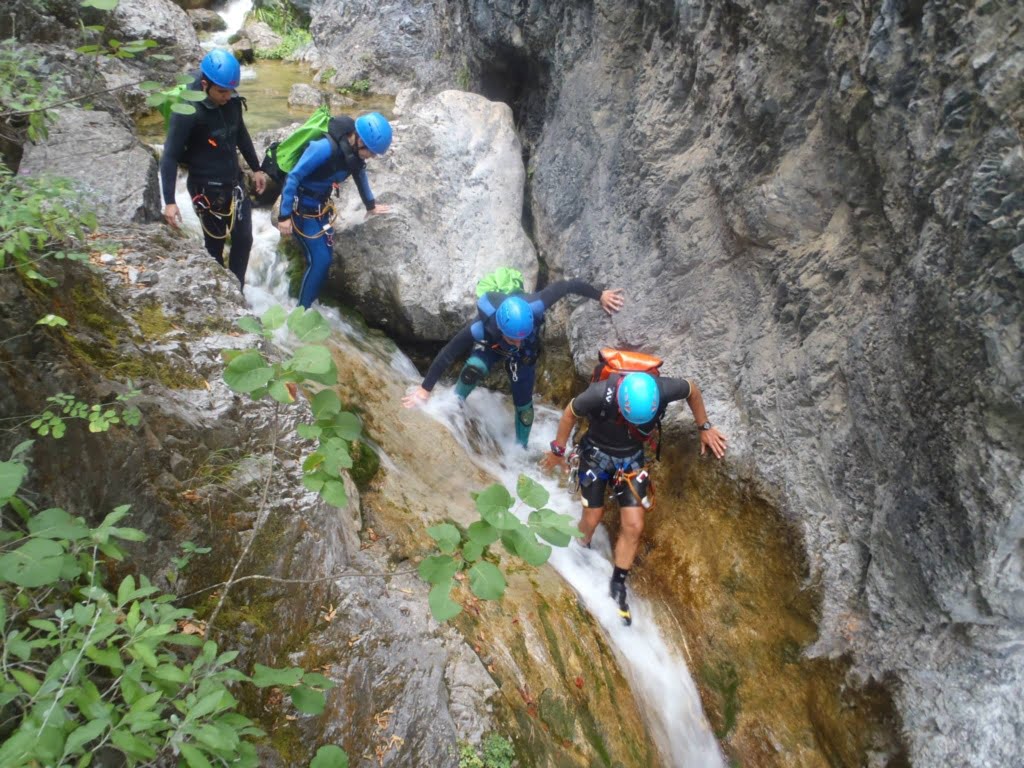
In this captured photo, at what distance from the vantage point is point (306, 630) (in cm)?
331

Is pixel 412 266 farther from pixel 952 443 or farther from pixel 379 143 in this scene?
pixel 952 443

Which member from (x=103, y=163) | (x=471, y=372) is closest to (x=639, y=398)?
(x=471, y=372)

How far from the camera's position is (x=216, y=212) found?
5.72m

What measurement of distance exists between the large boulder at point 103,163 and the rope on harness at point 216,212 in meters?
0.49

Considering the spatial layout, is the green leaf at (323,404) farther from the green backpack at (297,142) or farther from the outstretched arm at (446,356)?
the green backpack at (297,142)

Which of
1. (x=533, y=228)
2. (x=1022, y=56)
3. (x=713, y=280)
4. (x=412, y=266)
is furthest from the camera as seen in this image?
(x=533, y=228)

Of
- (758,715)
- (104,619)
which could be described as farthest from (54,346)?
(758,715)

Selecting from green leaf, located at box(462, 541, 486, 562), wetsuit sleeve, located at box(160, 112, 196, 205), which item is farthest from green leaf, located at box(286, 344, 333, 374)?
wetsuit sleeve, located at box(160, 112, 196, 205)

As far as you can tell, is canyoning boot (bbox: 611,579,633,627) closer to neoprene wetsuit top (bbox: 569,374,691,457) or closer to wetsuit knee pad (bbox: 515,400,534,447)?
neoprene wetsuit top (bbox: 569,374,691,457)

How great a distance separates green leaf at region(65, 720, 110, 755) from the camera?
5.07ft

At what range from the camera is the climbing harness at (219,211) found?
563 cm

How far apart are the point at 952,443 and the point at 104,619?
13.5ft

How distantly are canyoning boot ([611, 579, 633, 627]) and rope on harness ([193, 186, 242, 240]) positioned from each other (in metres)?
4.66

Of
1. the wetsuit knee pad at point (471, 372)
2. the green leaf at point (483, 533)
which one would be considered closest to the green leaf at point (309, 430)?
the green leaf at point (483, 533)
